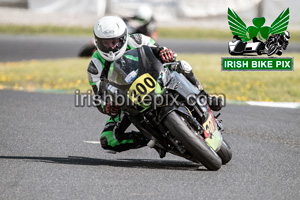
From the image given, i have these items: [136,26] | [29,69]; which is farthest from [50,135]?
[136,26]

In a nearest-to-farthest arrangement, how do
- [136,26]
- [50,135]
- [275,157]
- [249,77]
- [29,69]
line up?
[275,157]
[50,135]
[249,77]
[29,69]
[136,26]

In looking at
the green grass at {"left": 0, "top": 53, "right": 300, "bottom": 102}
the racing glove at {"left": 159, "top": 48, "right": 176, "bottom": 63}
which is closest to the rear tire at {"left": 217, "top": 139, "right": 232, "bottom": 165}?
the racing glove at {"left": 159, "top": 48, "right": 176, "bottom": 63}

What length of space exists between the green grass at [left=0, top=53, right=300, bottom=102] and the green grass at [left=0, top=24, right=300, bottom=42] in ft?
19.7

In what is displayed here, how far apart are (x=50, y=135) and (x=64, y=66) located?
24.1 feet

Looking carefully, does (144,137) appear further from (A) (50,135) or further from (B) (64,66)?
(B) (64,66)

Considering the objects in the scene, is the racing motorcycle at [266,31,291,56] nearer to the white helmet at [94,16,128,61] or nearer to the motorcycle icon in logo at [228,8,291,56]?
the motorcycle icon in logo at [228,8,291,56]

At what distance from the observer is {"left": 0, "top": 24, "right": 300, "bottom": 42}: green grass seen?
2075 cm

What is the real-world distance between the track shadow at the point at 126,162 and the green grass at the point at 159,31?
1456cm

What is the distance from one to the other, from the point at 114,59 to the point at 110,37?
21 cm

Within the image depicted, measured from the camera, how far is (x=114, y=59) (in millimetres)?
5641

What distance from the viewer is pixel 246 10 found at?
1975cm

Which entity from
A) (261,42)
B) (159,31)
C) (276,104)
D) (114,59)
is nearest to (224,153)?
(114,59)

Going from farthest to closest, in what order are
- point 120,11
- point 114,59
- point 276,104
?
point 120,11 < point 276,104 < point 114,59

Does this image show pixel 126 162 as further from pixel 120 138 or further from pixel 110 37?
pixel 110 37
